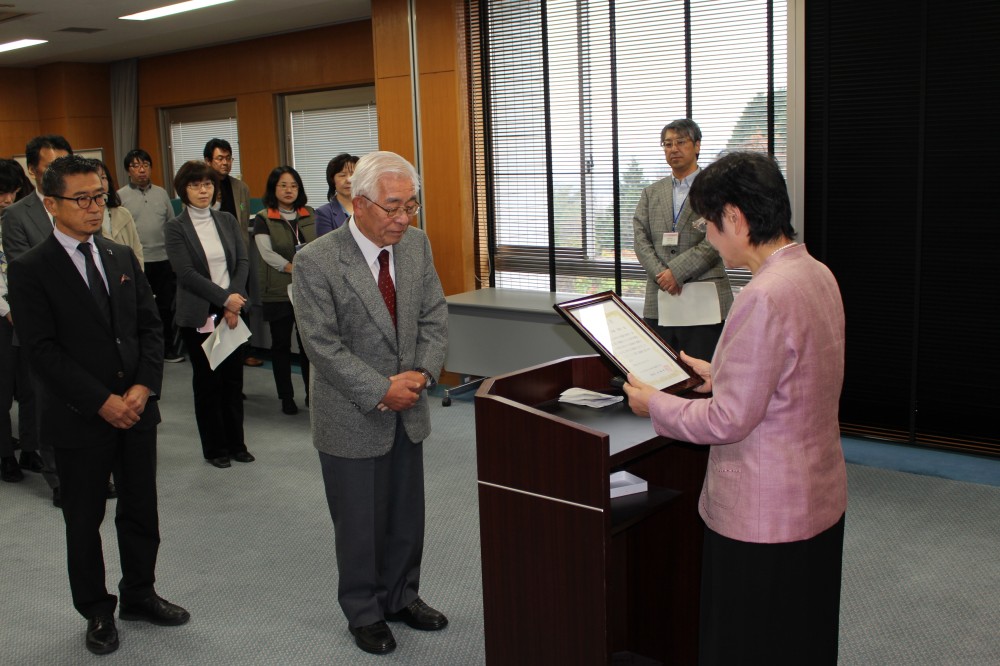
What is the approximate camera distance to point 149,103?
417 inches

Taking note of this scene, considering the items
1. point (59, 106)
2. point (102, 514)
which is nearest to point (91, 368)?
point (102, 514)

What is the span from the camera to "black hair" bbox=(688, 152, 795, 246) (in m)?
1.99

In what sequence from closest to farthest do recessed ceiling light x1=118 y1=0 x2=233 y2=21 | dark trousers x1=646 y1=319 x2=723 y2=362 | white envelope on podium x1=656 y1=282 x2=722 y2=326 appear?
white envelope on podium x1=656 y1=282 x2=722 y2=326 → dark trousers x1=646 y1=319 x2=723 y2=362 → recessed ceiling light x1=118 y1=0 x2=233 y2=21

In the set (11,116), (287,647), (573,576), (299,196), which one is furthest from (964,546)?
(11,116)

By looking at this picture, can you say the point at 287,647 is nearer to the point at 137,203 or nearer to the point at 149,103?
the point at 137,203

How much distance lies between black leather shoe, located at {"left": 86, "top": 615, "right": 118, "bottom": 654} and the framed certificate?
201 cm

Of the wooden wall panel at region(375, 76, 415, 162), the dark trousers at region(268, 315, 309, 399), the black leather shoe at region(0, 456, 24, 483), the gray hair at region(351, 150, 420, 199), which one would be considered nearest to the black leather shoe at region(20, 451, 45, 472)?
the black leather shoe at region(0, 456, 24, 483)

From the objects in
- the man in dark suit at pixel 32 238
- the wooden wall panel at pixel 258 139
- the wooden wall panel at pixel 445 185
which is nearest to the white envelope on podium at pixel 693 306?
the wooden wall panel at pixel 445 185

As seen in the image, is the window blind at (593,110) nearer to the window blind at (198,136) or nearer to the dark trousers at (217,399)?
the dark trousers at (217,399)

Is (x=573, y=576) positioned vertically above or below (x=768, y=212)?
below

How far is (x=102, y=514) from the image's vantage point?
3176mm

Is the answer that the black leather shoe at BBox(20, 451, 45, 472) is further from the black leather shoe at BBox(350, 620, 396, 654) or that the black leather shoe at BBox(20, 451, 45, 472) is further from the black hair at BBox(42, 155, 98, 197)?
the black leather shoe at BBox(350, 620, 396, 654)

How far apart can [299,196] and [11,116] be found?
22.1 feet

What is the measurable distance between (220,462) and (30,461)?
3.62ft
